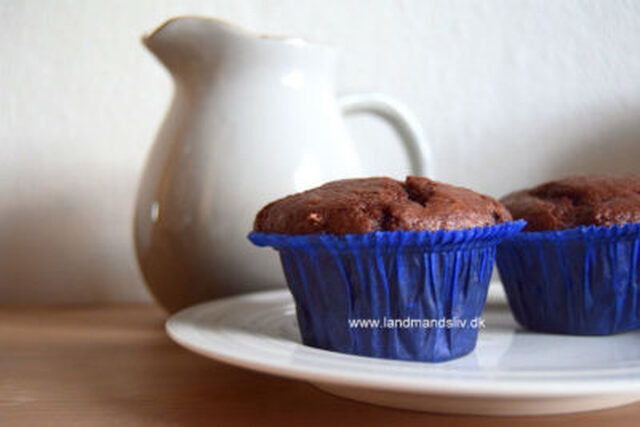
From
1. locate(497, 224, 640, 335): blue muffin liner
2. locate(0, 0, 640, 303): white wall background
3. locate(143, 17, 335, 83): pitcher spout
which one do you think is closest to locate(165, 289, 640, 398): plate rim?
locate(497, 224, 640, 335): blue muffin liner

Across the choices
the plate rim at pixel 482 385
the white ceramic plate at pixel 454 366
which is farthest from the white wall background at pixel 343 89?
the plate rim at pixel 482 385

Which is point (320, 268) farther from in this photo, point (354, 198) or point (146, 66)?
point (146, 66)

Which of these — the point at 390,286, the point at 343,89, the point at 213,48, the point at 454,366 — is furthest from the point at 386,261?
the point at 343,89

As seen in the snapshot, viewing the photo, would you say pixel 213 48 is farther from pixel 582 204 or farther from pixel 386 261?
pixel 582 204

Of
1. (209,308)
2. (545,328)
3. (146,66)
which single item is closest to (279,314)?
(209,308)

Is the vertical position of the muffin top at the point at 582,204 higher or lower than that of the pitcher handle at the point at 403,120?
lower

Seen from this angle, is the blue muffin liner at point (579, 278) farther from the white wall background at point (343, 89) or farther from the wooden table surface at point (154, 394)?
the white wall background at point (343, 89)
